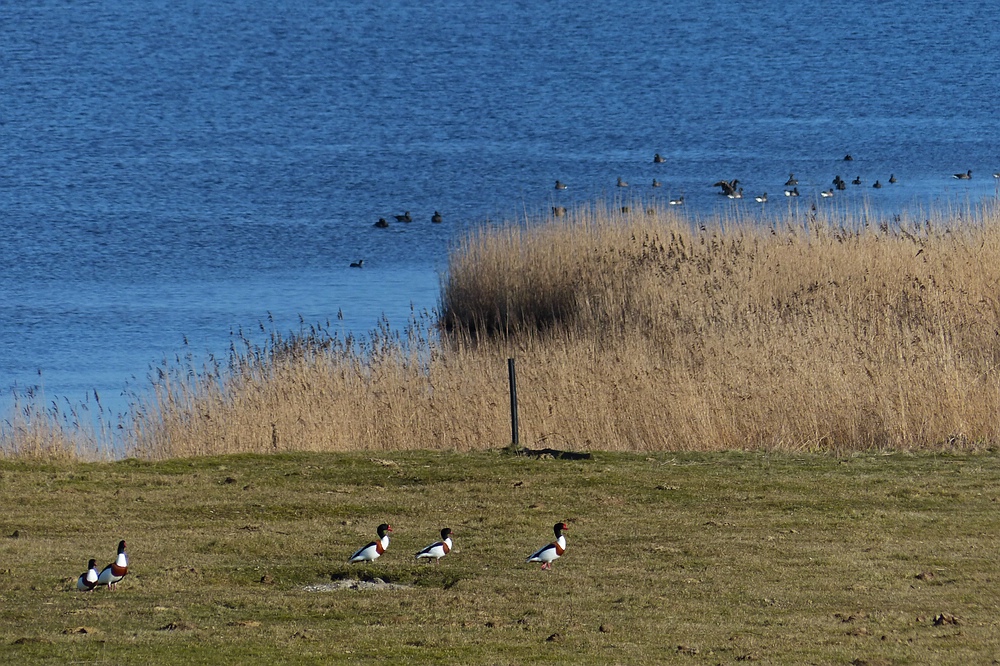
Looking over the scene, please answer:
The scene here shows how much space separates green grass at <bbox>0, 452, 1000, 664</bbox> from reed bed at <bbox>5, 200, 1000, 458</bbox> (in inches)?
58.8

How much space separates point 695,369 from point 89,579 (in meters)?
9.98

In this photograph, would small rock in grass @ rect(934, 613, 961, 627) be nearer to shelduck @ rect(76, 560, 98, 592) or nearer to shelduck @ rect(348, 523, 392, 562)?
shelduck @ rect(348, 523, 392, 562)

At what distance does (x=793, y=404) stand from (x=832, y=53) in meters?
80.0

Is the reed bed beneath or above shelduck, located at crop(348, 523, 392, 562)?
beneath

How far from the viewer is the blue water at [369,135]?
113 feet

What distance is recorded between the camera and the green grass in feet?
26.2

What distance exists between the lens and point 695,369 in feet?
58.7

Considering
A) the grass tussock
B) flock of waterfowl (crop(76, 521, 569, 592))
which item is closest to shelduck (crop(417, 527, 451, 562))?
flock of waterfowl (crop(76, 521, 569, 592))

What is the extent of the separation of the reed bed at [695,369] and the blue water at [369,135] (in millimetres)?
4384

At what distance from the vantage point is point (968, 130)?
61.8 m

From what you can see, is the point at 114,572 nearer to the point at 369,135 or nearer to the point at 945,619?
the point at 945,619

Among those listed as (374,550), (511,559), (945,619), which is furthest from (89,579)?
(945,619)

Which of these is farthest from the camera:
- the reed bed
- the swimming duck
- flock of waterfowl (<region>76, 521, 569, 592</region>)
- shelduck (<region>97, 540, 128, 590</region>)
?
the swimming duck

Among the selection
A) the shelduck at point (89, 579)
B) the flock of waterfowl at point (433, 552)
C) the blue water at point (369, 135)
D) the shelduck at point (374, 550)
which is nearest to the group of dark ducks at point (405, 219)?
the blue water at point (369, 135)
